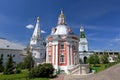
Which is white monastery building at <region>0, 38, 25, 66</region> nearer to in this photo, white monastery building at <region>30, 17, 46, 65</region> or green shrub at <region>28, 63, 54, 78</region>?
white monastery building at <region>30, 17, 46, 65</region>

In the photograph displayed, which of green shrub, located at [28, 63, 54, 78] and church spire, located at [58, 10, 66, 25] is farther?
church spire, located at [58, 10, 66, 25]

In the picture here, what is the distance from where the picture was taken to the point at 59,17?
51.3 meters

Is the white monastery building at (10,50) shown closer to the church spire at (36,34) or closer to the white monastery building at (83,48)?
the church spire at (36,34)

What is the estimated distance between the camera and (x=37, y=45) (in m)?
72.6

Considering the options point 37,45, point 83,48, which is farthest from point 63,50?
point 83,48

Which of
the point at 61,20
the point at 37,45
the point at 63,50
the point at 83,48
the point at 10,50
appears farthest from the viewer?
the point at 83,48

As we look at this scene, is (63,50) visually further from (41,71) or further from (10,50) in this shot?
(10,50)

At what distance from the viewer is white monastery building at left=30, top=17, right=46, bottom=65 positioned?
7150cm

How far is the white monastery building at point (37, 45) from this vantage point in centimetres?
7150

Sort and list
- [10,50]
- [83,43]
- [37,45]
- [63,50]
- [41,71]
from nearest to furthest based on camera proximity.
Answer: [41,71], [63,50], [10,50], [37,45], [83,43]

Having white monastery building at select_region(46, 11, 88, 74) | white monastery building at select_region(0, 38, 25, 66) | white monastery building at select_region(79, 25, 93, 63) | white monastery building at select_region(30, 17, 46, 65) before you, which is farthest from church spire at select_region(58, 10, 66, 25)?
white monastery building at select_region(79, 25, 93, 63)

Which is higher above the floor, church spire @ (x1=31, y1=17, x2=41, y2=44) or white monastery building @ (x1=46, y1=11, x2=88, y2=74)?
church spire @ (x1=31, y1=17, x2=41, y2=44)

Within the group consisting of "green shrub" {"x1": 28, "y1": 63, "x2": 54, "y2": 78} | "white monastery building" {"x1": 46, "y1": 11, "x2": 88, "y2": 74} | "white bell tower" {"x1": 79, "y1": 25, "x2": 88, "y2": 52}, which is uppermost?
"white bell tower" {"x1": 79, "y1": 25, "x2": 88, "y2": 52}

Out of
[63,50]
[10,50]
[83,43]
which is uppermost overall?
[83,43]
